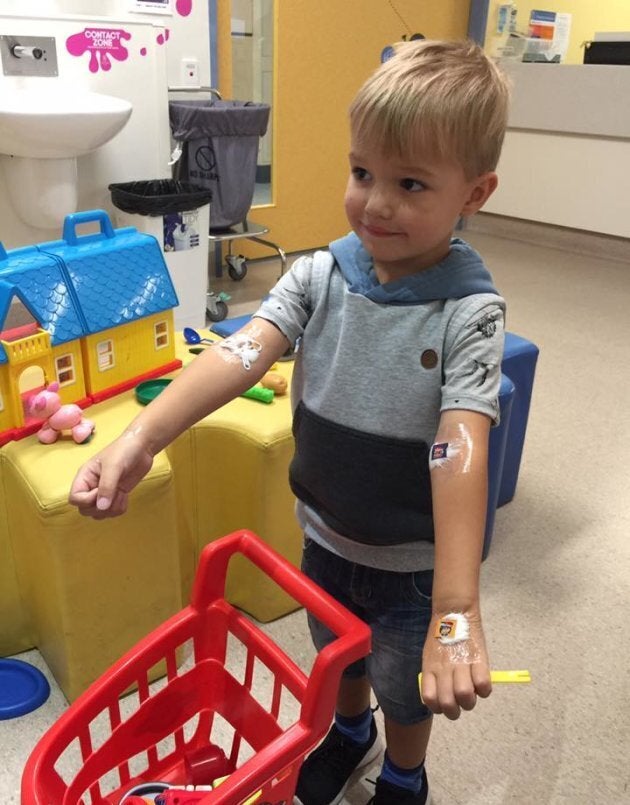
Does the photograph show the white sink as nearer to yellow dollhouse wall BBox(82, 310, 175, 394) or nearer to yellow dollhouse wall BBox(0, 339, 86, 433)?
yellow dollhouse wall BBox(82, 310, 175, 394)

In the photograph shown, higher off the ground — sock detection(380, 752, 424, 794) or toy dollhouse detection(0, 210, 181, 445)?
toy dollhouse detection(0, 210, 181, 445)

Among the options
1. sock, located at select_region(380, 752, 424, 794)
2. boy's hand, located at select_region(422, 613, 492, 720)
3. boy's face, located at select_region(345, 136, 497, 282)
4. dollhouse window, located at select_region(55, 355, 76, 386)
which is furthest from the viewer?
dollhouse window, located at select_region(55, 355, 76, 386)

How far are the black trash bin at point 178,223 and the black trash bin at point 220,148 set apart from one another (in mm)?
99

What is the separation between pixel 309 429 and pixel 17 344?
0.64 meters

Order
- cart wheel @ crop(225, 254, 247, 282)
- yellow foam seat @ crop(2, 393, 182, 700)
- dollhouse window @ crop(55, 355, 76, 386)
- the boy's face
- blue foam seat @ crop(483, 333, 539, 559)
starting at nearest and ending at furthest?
the boy's face → yellow foam seat @ crop(2, 393, 182, 700) → dollhouse window @ crop(55, 355, 76, 386) → blue foam seat @ crop(483, 333, 539, 559) → cart wheel @ crop(225, 254, 247, 282)

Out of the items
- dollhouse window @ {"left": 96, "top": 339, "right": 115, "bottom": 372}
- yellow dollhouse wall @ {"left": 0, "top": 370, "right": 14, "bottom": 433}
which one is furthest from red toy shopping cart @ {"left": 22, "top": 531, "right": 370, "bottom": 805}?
dollhouse window @ {"left": 96, "top": 339, "right": 115, "bottom": 372}

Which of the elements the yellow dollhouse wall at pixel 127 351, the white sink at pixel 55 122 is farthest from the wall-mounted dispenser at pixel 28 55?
the yellow dollhouse wall at pixel 127 351

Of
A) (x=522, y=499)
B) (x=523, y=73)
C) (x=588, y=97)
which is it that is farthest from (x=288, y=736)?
(x=523, y=73)

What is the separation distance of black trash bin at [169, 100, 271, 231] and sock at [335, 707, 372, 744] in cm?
208

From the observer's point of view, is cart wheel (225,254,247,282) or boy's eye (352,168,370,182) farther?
cart wheel (225,254,247,282)

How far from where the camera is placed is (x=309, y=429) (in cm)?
84

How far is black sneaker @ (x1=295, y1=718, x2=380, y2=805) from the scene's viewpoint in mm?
1081

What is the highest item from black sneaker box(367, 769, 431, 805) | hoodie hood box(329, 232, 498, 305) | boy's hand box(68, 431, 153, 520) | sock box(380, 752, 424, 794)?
hoodie hood box(329, 232, 498, 305)

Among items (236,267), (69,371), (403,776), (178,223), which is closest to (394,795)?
(403,776)
